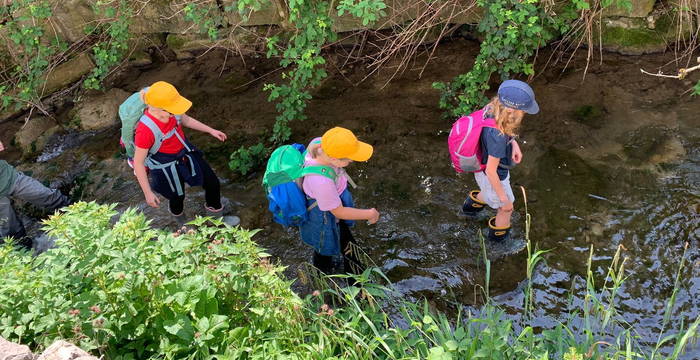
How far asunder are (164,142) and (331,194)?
1569 millimetres

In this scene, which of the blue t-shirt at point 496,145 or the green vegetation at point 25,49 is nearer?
the blue t-shirt at point 496,145

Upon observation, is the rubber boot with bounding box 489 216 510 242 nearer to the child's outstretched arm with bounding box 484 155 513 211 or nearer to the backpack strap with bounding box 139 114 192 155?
the child's outstretched arm with bounding box 484 155 513 211

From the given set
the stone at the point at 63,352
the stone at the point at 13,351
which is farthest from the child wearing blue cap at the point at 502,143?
the stone at the point at 13,351

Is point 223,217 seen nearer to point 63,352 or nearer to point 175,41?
point 63,352

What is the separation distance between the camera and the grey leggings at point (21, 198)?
4.83 metres

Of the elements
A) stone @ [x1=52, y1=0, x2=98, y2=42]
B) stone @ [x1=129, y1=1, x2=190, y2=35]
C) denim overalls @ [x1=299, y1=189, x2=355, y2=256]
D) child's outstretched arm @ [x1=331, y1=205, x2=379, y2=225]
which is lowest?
denim overalls @ [x1=299, y1=189, x2=355, y2=256]

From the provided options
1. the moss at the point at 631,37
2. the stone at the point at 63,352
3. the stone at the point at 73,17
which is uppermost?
the stone at the point at 73,17

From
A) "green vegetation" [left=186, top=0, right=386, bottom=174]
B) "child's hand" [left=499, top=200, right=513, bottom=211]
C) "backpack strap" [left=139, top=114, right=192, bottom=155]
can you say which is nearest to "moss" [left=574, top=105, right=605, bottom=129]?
"child's hand" [left=499, top=200, right=513, bottom=211]

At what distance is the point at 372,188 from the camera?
5.29 meters

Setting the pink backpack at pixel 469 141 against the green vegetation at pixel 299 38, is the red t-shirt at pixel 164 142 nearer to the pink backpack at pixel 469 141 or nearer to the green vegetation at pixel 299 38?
the green vegetation at pixel 299 38

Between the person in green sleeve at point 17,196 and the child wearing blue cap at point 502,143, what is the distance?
3868 millimetres

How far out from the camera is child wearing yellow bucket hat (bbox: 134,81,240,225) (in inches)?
153

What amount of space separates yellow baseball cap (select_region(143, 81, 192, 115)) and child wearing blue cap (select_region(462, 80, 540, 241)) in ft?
7.01

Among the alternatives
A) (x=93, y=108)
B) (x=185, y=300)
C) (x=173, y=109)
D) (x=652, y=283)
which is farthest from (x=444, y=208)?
(x=93, y=108)
